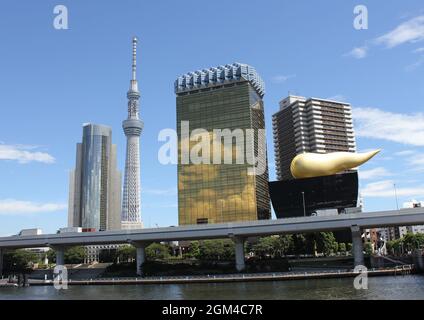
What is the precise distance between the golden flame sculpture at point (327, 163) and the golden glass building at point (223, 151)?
2118 inches

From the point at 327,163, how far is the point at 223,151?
63.8m

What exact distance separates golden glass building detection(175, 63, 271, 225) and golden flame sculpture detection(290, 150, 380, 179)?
53802mm

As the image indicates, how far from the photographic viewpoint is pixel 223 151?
145500mm

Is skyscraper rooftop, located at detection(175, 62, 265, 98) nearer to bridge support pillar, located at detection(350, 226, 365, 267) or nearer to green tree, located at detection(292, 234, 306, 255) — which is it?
green tree, located at detection(292, 234, 306, 255)

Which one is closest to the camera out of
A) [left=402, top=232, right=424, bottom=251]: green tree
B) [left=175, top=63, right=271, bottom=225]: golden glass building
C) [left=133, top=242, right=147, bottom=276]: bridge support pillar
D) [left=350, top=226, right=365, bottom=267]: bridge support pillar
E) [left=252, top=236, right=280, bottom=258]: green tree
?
[left=350, top=226, right=365, bottom=267]: bridge support pillar

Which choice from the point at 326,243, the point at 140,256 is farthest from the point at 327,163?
the point at 140,256

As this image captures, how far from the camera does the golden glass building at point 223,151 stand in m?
141

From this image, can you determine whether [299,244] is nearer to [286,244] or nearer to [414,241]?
[286,244]

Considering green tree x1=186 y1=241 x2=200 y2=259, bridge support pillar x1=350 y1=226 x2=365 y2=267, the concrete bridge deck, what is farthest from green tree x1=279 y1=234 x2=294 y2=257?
bridge support pillar x1=350 y1=226 x2=365 y2=267

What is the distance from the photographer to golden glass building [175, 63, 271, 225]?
141 meters

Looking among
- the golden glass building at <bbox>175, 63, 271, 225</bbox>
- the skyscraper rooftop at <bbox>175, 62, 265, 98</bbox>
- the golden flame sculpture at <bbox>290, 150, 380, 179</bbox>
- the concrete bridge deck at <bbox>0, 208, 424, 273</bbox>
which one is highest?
the skyscraper rooftop at <bbox>175, 62, 265, 98</bbox>

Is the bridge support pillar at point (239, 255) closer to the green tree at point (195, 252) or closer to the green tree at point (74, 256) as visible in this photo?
the green tree at point (195, 252)

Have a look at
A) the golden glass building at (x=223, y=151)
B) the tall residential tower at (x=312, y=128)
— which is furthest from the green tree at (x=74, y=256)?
the tall residential tower at (x=312, y=128)
